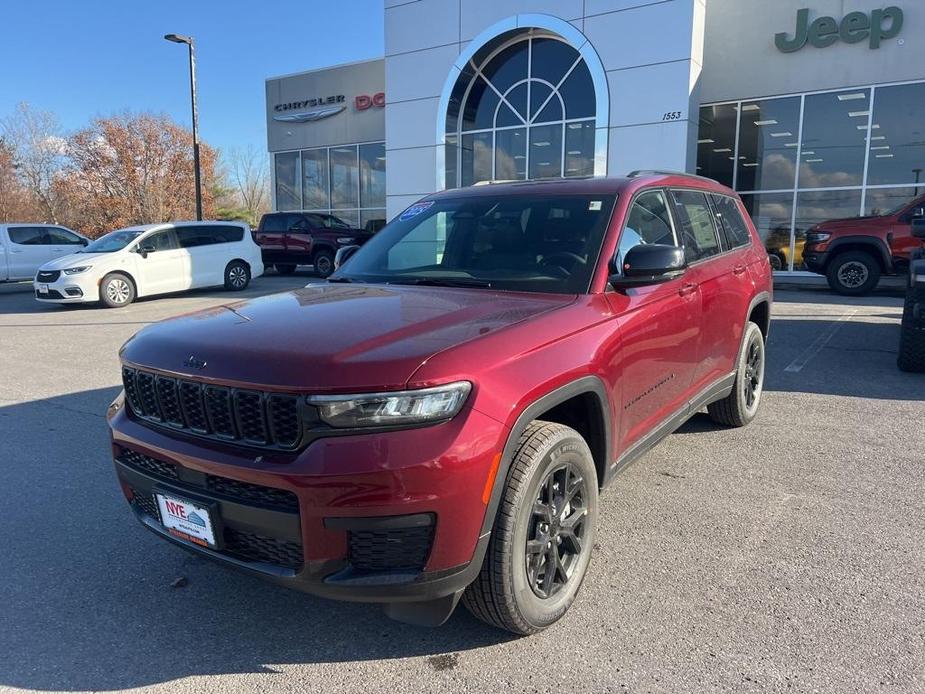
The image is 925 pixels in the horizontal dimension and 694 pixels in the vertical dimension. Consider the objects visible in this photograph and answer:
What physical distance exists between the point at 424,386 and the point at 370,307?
86cm

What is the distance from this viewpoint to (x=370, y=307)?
293 centimetres

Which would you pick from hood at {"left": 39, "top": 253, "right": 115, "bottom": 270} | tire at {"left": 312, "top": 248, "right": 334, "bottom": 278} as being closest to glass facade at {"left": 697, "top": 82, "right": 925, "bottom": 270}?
tire at {"left": 312, "top": 248, "right": 334, "bottom": 278}

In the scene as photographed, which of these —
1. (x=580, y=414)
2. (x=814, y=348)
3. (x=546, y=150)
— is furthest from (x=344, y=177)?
(x=580, y=414)

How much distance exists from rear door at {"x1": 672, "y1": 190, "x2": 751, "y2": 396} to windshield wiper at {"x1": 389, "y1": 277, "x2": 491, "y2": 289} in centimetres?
134

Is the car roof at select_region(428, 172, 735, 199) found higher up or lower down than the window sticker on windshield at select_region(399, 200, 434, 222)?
higher up

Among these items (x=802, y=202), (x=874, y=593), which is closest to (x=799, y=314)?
(x=802, y=202)

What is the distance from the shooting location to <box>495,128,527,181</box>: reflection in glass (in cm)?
1800

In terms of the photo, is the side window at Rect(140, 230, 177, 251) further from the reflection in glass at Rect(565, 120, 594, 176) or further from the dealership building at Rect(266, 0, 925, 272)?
the reflection in glass at Rect(565, 120, 594, 176)

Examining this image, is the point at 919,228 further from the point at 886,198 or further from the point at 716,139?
the point at 716,139

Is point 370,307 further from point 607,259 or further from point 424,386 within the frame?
point 607,259

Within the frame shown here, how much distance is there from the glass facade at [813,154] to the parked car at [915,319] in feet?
30.2

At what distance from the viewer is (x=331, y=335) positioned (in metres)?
2.48

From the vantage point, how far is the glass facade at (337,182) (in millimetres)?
23594

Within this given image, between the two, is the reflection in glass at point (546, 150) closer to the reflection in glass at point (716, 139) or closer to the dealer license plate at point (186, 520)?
the reflection in glass at point (716, 139)
